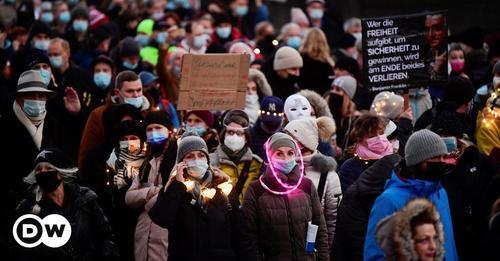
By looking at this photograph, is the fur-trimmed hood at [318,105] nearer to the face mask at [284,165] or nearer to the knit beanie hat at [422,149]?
the face mask at [284,165]

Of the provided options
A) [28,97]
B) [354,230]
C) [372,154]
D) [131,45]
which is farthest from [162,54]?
[354,230]

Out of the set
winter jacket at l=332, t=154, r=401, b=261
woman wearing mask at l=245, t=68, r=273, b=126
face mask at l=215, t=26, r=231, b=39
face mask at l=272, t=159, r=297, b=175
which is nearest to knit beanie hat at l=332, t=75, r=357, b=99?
woman wearing mask at l=245, t=68, r=273, b=126

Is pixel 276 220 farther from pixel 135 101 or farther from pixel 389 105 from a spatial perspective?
pixel 135 101

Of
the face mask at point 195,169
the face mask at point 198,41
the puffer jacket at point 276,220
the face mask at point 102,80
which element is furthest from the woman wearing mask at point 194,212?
the face mask at point 198,41

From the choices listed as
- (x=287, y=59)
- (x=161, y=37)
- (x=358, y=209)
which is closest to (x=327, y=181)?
(x=358, y=209)

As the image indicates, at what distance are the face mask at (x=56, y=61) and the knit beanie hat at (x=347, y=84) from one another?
3543mm

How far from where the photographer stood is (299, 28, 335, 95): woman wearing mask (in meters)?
20.1

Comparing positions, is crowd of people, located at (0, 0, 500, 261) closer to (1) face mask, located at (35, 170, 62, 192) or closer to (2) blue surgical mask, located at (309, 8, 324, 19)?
(1) face mask, located at (35, 170, 62, 192)

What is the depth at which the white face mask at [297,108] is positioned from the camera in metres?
16.6

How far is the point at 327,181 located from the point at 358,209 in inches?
84.4

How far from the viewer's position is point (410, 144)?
1159 centimetres

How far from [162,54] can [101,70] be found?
284cm

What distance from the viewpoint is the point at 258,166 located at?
15.3 metres

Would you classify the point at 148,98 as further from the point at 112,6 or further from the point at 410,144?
the point at 112,6
